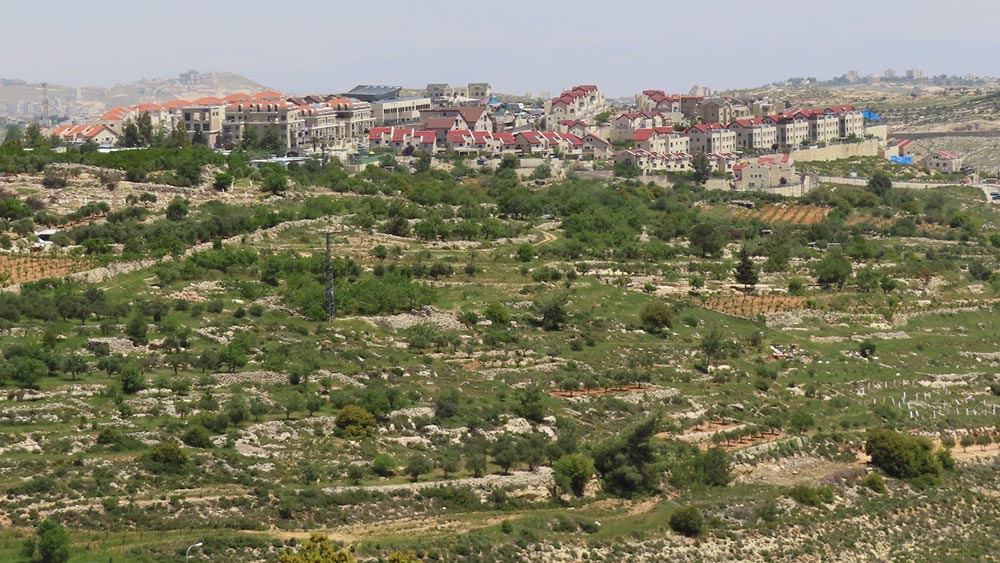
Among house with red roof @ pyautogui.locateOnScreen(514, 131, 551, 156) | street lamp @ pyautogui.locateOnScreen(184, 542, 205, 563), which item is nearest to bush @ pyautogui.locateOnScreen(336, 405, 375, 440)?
street lamp @ pyautogui.locateOnScreen(184, 542, 205, 563)

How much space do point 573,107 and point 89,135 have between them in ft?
122

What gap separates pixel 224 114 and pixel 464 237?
3430 cm

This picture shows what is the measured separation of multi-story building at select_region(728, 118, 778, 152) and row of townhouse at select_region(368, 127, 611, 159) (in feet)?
43.7

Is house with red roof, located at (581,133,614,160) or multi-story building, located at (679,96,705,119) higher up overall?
multi-story building, located at (679,96,705,119)

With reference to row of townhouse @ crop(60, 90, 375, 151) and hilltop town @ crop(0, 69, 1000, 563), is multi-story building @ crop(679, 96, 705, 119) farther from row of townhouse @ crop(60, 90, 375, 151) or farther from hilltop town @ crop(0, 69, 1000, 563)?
row of townhouse @ crop(60, 90, 375, 151)

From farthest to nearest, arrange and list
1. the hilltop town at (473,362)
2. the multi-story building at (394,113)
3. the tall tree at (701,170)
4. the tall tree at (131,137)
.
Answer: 1. the multi-story building at (394,113)
2. the tall tree at (701,170)
3. the tall tree at (131,137)
4. the hilltop town at (473,362)

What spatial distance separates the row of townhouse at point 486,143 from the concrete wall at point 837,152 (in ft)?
51.1

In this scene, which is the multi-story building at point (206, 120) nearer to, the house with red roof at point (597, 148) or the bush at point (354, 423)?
the house with red roof at point (597, 148)

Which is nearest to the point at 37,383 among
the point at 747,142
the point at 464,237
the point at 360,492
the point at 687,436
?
the point at 360,492

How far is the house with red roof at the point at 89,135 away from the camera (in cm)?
8690

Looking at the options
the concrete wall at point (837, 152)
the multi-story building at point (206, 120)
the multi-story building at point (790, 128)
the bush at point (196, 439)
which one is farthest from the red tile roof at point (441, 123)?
the bush at point (196, 439)

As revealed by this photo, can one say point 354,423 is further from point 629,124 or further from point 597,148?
point 629,124

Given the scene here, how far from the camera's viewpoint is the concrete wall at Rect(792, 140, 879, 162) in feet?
334

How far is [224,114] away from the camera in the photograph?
92.4 metres
